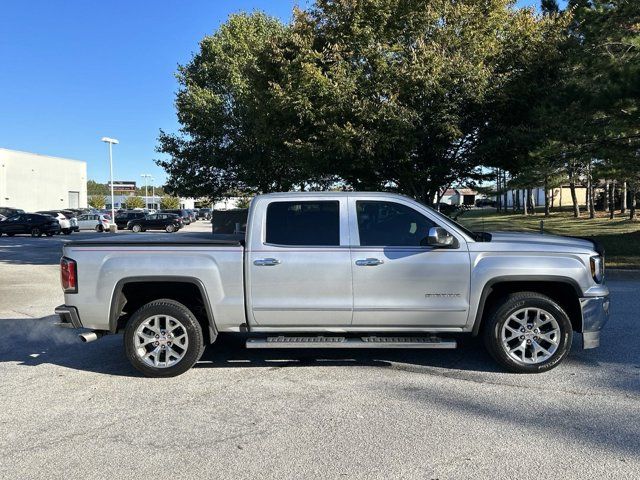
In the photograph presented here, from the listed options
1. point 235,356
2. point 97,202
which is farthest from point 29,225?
point 97,202

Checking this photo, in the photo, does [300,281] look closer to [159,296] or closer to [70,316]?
[159,296]

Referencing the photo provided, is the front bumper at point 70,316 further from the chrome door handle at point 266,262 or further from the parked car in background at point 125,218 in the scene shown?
the parked car in background at point 125,218

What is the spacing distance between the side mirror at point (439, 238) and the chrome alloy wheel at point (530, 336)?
0.96 m

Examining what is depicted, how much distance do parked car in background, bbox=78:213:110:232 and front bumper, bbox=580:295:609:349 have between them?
123 ft

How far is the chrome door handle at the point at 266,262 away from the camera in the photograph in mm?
5215

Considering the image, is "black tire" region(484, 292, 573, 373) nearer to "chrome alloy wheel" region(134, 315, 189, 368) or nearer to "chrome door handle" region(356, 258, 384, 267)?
"chrome door handle" region(356, 258, 384, 267)

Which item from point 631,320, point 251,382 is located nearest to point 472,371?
point 251,382

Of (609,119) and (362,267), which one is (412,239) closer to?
(362,267)

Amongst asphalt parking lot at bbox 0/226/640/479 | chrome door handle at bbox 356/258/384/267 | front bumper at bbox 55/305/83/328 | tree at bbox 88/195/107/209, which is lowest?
asphalt parking lot at bbox 0/226/640/479

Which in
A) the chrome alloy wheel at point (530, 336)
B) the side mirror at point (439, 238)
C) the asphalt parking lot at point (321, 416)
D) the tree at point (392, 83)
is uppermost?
the tree at point (392, 83)

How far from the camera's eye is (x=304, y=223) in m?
5.42

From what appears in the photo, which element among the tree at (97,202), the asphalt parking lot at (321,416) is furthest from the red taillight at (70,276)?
the tree at (97,202)

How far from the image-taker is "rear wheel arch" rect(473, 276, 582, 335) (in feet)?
17.1

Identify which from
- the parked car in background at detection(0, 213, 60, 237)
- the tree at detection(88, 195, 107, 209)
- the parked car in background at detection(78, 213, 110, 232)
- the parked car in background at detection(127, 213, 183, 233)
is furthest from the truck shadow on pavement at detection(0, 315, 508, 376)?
the tree at detection(88, 195, 107, 209)
